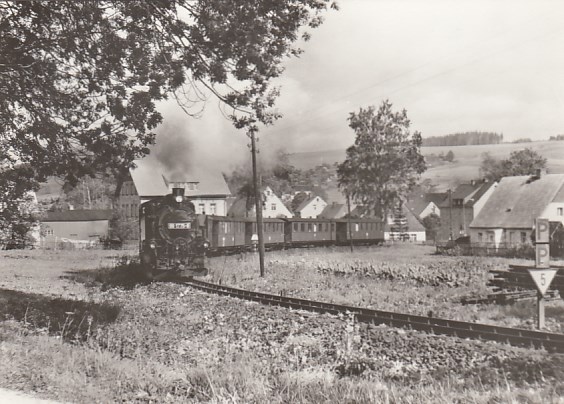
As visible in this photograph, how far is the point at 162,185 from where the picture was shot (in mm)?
10945

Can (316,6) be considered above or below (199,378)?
above

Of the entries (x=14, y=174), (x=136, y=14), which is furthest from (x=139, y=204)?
(x=136, y=14)

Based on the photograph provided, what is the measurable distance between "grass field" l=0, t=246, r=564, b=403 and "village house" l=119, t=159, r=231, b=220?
6.79 ft

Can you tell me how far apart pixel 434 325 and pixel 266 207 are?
19.5 m

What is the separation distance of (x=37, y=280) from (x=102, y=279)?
1.69 m

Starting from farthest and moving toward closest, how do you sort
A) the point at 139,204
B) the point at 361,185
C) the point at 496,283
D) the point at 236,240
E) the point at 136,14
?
1. the point at 236,240
2. the point at 361,185
3. the point at 139,204
4. the point at 496,283
5. the point at 136,14

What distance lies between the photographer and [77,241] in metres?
23.9

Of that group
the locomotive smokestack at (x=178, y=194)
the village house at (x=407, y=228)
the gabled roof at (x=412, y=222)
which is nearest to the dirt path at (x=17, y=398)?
the locomotive smokestack at (x=178, y=194)

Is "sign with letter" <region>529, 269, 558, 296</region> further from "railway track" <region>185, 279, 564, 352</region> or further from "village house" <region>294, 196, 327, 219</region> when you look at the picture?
"village house" <region>294, 196, 327, 219</region>

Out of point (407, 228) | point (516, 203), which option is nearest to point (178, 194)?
point (516, 203)

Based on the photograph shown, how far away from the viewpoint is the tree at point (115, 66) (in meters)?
5.94

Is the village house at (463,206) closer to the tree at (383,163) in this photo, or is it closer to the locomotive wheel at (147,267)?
the tree at (383,163)

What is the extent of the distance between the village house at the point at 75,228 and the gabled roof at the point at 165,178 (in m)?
8.29

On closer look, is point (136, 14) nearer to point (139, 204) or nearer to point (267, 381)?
point (267, 381)
